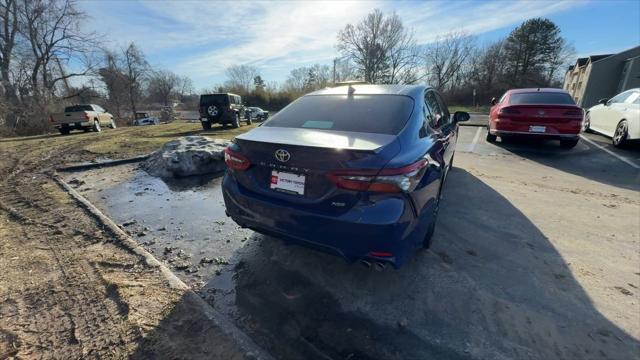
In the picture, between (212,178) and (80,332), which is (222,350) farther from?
(212,178)

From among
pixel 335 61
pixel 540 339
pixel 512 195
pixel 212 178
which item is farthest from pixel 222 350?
pixel 335 61

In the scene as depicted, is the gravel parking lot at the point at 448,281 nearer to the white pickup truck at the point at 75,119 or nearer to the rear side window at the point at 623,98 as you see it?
the rear side window at the point at 623,98

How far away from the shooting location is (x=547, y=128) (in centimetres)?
704

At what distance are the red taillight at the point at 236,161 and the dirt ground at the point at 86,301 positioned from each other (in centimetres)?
110

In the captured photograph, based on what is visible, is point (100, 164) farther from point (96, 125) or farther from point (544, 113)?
point (96, 125)

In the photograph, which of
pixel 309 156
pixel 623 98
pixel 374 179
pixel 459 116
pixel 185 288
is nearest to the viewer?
pixel 374 179

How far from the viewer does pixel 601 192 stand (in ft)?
16.6

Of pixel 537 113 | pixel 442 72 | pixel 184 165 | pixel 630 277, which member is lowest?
pixel 630 277

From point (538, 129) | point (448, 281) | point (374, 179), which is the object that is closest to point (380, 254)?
point (374, 179)

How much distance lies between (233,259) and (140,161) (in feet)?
18.3

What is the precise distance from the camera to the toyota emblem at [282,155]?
214 centimetres

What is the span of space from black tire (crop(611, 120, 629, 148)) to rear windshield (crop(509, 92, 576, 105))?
6.18 ft

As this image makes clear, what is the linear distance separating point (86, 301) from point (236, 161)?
1.56 meters

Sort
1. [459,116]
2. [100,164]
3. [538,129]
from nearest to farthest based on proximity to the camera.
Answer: [459,116] < [100,164] < [538,129]
